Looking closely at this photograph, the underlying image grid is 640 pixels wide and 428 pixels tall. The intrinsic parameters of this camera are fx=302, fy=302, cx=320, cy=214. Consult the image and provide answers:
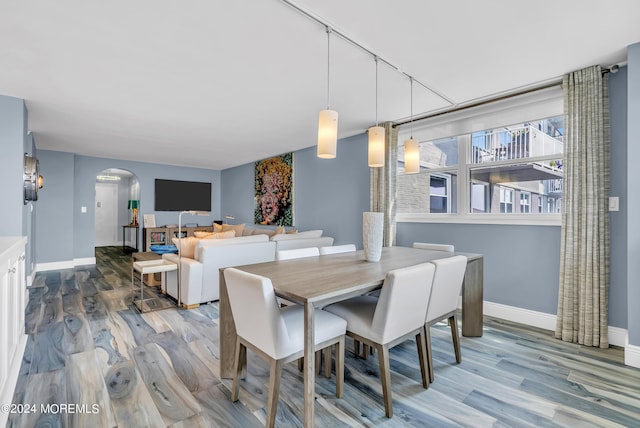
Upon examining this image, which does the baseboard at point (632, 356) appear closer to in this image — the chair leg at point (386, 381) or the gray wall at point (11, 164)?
the chair leg at point (386, 381)

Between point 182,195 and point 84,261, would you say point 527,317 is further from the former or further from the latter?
point 84,261

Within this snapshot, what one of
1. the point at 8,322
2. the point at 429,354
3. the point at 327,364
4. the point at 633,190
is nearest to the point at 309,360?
the point at 327,364

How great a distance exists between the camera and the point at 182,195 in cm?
764

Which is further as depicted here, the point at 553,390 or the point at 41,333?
the point at 41,333

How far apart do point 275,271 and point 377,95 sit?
218 cm

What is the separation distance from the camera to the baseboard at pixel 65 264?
18.1ft

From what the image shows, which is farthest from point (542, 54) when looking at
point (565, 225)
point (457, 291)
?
point (457, 291)

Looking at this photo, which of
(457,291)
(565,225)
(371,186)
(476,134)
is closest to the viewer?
(457,291)

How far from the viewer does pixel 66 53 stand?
228 cm

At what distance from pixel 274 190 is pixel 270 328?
16.3ft

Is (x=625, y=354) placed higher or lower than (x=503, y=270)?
lower

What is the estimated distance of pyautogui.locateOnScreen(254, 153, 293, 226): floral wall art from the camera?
5918 millimetres

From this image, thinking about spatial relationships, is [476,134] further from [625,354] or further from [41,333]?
[41,333]

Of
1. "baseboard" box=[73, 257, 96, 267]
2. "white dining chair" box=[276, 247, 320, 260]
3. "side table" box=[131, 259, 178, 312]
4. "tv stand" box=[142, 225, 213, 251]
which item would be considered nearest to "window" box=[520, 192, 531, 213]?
"white dining chair" box=[276, 247, 320, 260]
